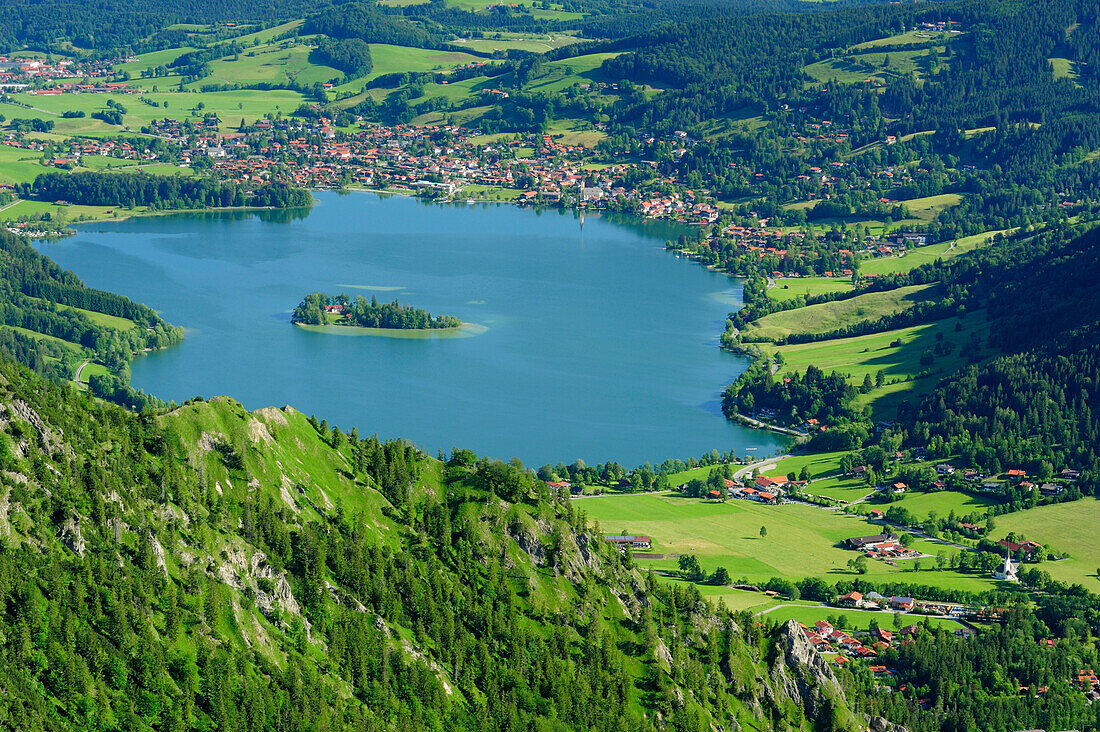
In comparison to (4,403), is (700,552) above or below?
below

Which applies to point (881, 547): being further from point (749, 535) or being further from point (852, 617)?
point (852, 617)

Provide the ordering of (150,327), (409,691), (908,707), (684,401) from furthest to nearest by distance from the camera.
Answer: (150,327) → (684,401) → (908,707) → (409,691)

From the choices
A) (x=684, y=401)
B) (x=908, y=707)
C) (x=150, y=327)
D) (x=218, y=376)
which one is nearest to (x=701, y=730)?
(x=908, y=707)

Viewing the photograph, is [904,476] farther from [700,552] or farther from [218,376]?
[218,376]

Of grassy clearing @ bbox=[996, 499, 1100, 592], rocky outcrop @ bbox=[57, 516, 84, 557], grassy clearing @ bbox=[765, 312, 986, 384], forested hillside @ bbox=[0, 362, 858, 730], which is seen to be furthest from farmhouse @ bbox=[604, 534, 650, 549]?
rocky outcrop @ bbox=[57, 516, 84, 557]

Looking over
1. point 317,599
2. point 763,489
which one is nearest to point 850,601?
point 763,489

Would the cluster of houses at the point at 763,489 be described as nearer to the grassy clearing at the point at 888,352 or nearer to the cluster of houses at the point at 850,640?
the cluster of houses at the point at 850,640
